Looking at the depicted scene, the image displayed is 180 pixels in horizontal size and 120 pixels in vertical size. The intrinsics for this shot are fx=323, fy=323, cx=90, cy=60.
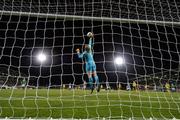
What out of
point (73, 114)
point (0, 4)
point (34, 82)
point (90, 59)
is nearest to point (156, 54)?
point (34, 82)

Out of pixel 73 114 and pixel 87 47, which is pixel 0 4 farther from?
pixel 73 114

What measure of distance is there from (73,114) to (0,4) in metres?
3.75

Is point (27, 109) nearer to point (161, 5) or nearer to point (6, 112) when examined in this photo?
point (6, 112)

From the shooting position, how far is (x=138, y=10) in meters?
8.62

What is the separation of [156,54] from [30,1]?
65.2 ft

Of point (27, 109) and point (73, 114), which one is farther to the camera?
point (27, 109)

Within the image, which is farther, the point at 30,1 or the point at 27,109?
the point at 30,1

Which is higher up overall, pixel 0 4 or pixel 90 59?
pixel 0 4

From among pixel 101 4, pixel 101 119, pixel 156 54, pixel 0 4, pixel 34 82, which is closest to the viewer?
→ pixel 101 119

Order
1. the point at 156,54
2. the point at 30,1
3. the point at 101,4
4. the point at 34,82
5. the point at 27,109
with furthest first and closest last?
the point at 34,82 → the point at 156,54 → the point at 101,4 → the point at 30,1 → the point at 27,109

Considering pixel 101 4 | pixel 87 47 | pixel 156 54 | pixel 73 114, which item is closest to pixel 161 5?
pixel 101 4

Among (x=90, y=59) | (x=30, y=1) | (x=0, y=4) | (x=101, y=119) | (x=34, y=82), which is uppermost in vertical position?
(x=34, y=82)

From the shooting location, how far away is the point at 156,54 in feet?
88.5

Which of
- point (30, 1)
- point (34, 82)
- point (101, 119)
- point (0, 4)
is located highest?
point (34, 82)
